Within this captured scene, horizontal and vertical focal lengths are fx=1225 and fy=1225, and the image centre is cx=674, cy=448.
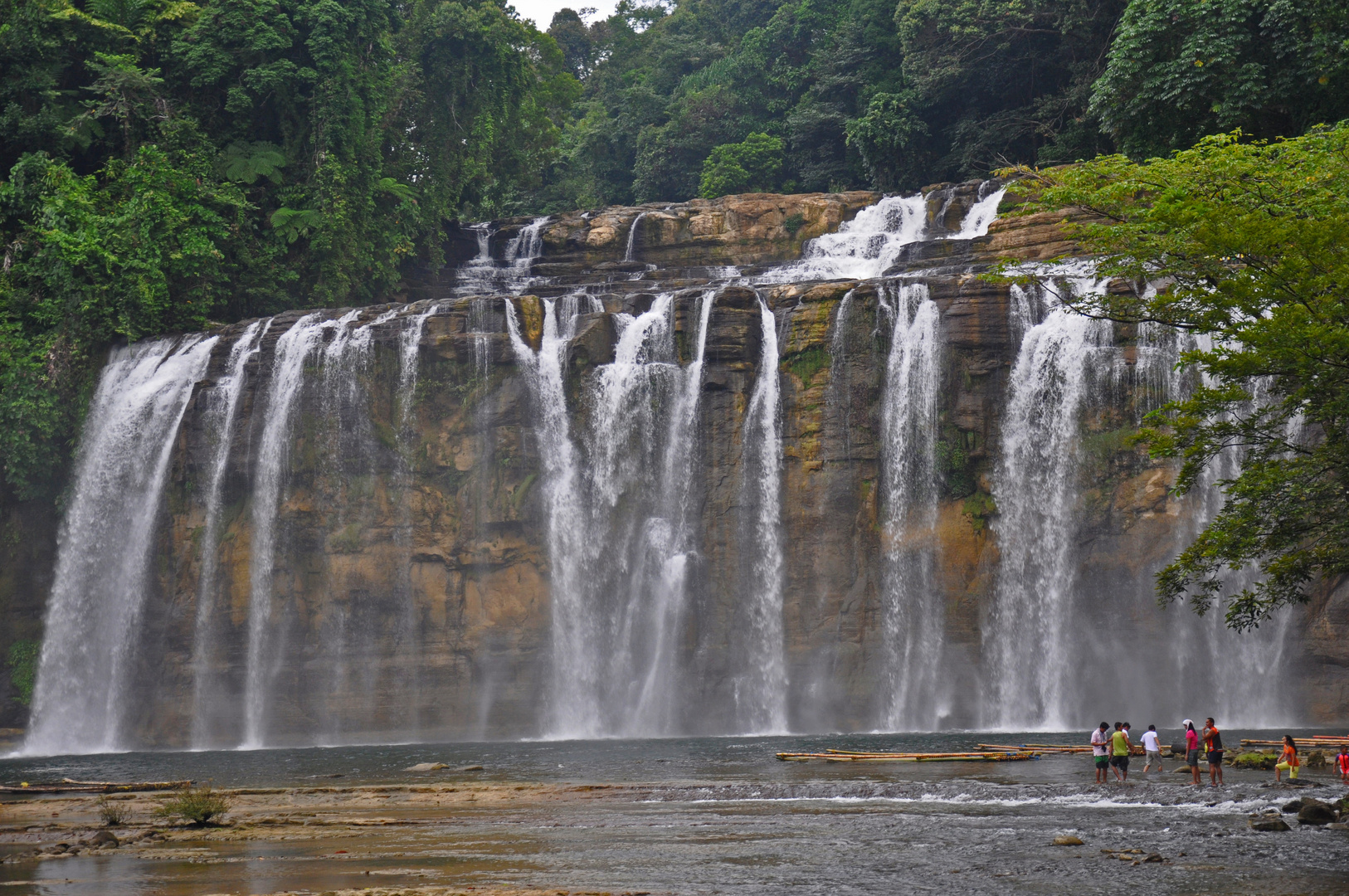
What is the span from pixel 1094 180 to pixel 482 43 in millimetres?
38076

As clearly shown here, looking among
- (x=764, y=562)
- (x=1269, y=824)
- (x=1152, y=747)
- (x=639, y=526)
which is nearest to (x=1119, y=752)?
(x=1152, y=747)

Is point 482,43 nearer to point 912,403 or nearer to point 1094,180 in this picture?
point 912,403

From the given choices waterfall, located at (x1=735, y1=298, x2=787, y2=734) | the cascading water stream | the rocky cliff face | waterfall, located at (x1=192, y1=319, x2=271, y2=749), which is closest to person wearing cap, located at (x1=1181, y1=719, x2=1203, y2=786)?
the cascading water stream

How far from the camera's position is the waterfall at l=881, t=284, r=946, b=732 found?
106 ft

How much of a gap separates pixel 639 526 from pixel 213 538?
498 inches

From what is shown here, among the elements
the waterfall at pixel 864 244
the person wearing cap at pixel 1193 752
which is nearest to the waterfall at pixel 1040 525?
the waterfall at pixel 864 244

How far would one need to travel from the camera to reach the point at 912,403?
33750mm

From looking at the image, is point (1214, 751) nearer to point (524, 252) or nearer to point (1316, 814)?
point (1316, 814)

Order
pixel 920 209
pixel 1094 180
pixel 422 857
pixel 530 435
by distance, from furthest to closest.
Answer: pixel 920 209
pixel 530 435
pixel 1094 180
pixel 422 857

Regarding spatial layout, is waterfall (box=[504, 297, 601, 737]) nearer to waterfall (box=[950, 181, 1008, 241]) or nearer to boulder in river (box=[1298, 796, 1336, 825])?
waterfall (box=[950, 181, 1008, 241])

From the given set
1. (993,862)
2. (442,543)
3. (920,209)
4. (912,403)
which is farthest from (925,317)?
(993,862)

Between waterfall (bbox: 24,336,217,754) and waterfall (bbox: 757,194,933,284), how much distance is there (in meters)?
19.6

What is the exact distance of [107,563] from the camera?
121 ft

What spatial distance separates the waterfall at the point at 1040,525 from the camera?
3158 centimetres
